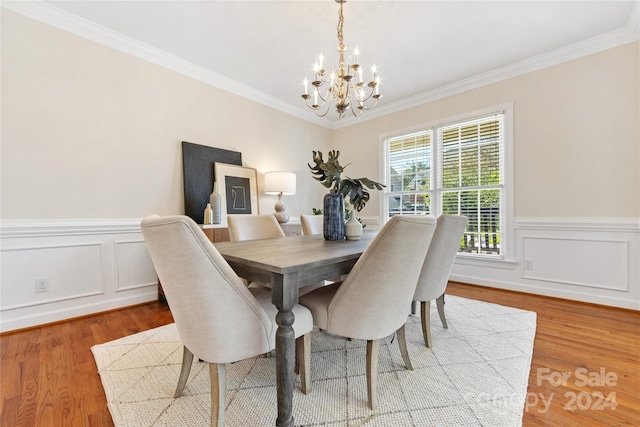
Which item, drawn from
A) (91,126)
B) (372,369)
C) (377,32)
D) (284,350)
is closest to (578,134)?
(377,32)

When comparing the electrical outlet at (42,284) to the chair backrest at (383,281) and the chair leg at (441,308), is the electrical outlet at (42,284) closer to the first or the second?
the chair backrest at (383,281)

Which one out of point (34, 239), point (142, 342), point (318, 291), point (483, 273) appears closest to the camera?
point (318, 291)

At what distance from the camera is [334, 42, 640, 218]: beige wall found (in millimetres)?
2539

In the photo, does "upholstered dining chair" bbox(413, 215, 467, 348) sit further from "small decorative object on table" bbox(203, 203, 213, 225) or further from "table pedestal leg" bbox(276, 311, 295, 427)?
"small decorative object on table" bbox(203, 203, 213, 225)

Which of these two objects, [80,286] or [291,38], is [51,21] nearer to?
[291,38]

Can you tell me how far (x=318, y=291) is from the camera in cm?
154

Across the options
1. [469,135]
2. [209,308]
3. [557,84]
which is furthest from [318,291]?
[557,84]

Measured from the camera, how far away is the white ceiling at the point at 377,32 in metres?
2.21

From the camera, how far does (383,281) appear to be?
3.84 ft

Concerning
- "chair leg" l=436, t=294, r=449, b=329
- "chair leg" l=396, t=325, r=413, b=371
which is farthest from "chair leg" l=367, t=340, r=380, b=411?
"chair leg" l=436, t=294, r=449, b=329

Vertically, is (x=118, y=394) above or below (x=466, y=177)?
below

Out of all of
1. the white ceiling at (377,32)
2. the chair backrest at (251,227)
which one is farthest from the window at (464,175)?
the chair backrest at (251,227)

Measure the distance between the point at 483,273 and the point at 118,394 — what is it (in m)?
3.63

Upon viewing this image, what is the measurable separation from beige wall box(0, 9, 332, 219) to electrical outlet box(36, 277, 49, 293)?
51cm
